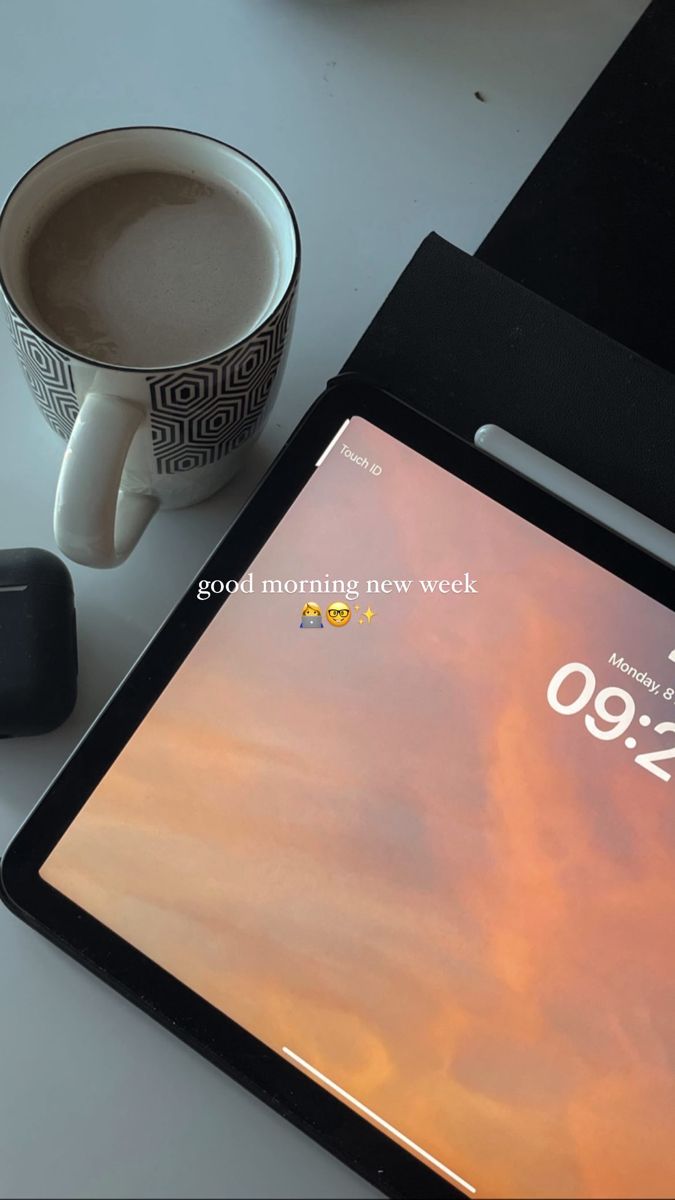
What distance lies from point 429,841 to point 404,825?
11mm

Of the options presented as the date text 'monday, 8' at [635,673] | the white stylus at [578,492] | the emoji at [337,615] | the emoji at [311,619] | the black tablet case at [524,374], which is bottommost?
the emoji at [311,619]

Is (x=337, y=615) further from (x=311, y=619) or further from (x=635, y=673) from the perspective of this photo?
(x=635, y=673)

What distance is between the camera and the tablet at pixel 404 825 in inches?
14.9

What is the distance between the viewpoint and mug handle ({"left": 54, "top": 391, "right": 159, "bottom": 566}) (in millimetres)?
368

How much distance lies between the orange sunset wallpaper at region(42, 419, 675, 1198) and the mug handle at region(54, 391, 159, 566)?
0.21 feet

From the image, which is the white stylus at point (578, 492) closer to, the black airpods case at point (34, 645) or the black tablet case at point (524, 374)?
the black tablet case at point (524, 374)

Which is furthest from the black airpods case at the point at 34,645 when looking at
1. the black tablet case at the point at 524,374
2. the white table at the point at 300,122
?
the black tablet case at the point at 524,374

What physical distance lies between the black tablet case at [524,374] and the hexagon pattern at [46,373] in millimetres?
139

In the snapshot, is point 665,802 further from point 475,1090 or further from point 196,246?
point 196,246

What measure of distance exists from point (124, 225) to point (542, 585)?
0.73 ft

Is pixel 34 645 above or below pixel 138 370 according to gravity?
below

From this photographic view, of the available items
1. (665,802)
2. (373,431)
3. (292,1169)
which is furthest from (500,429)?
(292,1169)

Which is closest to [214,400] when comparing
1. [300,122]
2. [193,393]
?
[193,393]

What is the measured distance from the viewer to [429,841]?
1.31 feet
